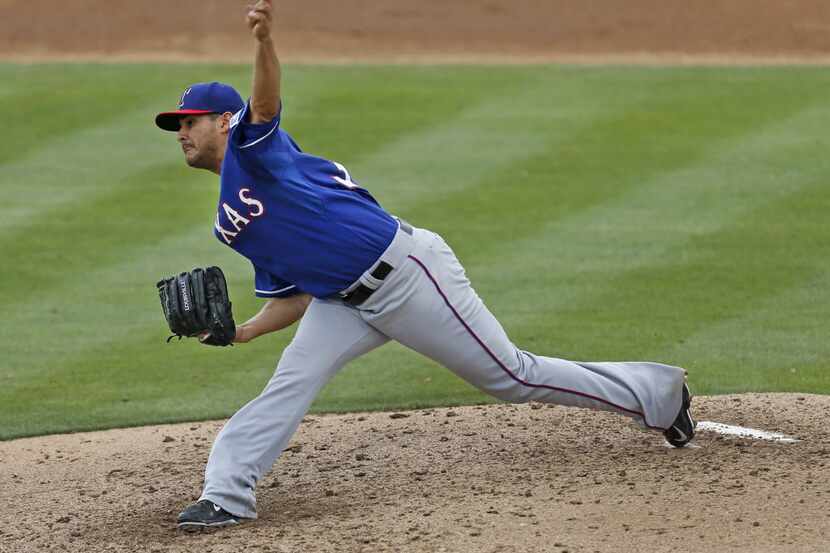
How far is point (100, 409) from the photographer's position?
692cm

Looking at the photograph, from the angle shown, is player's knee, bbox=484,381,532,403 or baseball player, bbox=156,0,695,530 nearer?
baseball player, bbox=156,0,695,530

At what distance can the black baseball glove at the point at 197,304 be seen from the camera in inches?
202

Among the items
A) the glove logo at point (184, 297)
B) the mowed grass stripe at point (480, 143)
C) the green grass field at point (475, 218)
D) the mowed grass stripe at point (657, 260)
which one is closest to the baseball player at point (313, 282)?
the glove logo at point (184, 297)

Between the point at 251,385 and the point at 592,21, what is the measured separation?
357 inches

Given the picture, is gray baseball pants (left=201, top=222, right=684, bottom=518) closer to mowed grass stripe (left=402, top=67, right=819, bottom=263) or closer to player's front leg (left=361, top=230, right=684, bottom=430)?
player's front leg (left=361, top=230, right=684, bottom=430)

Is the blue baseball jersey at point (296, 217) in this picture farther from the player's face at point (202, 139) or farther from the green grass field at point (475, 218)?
the green grass field at point (475, 218)

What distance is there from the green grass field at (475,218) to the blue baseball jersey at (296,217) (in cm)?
190

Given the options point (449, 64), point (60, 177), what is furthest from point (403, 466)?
point (449, 64)

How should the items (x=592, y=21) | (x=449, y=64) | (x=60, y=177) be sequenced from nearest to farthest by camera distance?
1. (x=60, y=177)
2. (x=449, y=64)
3. (x=592, y=21)

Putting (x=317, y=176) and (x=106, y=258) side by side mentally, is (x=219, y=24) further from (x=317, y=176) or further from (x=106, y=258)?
(x=317, y=176)

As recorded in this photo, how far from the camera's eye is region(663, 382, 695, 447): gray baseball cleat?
5.55 metres

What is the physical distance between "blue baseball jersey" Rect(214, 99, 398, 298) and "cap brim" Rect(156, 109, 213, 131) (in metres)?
0.20

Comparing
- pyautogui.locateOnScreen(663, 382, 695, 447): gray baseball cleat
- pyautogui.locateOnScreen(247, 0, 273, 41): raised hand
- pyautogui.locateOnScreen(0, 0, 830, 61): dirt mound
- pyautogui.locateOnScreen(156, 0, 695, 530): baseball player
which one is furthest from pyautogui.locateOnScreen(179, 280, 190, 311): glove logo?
pyautogui.locateOnScreen(0, 0, 830, 61): dirt mound

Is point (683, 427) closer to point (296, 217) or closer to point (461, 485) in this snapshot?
point (461, 485)
